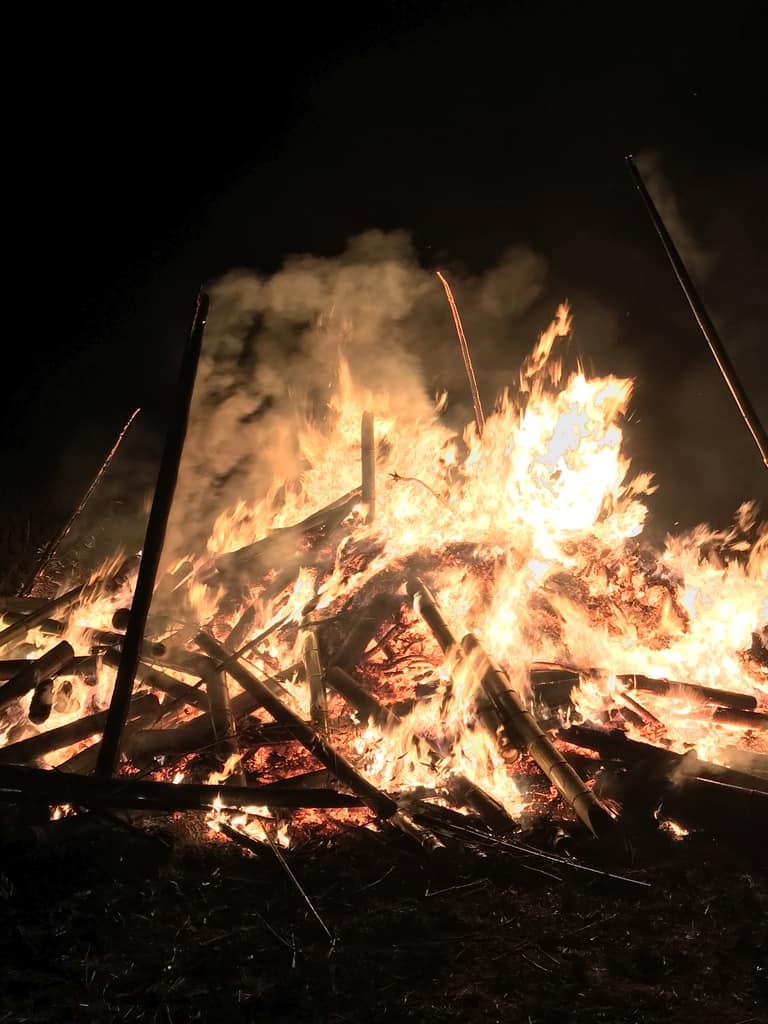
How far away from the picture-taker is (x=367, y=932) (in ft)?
13.2

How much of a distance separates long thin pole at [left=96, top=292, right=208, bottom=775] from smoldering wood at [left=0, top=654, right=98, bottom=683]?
2398mm

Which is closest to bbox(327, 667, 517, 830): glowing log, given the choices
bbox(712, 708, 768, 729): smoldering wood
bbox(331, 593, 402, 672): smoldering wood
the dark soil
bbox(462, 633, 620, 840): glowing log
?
bbox(331, 593, 402, 672): smoldering wood

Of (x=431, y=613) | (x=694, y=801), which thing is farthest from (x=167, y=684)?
(x=694, y=801)

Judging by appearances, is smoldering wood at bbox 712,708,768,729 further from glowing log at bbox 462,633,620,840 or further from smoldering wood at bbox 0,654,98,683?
smoldering wood at bbox 0,654,98,683

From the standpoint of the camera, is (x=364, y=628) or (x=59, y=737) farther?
(x=364, y=628)

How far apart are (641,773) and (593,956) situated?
8.41 feet

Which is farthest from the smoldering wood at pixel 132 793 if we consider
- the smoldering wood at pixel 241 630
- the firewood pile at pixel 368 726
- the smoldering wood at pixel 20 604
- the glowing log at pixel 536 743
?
the smoldering wood at pixel 20 604

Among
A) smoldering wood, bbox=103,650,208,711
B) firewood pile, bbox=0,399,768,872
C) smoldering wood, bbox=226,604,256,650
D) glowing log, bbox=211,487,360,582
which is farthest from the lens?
glowing log, bbox=211,487,360,582

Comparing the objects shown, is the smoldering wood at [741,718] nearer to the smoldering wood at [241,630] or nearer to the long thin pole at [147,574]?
the smoldering wood at [241,630]

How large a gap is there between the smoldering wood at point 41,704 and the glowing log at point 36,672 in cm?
13

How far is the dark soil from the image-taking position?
A: 3.37 m

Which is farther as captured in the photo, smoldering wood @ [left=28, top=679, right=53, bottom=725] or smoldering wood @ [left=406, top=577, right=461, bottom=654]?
smoldering wood @ [left=406, top=577, right=461, bottom=654]

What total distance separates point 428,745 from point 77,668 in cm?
430

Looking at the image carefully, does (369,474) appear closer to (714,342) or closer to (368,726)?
(368,726)
